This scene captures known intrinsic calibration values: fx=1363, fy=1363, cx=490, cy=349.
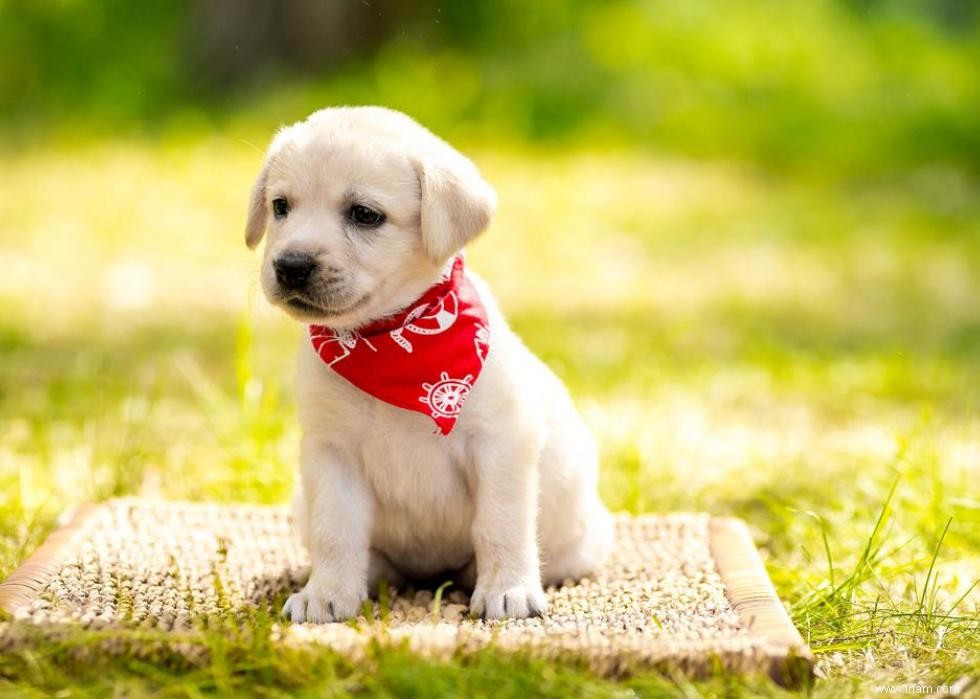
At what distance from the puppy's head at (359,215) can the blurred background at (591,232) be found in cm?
36

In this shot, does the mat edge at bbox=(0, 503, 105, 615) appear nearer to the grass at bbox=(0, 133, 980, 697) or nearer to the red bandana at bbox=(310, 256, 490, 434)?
the grass at bbox=(0, 133, 980, 697)

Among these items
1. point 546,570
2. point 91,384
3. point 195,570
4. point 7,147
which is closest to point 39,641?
point 195,570

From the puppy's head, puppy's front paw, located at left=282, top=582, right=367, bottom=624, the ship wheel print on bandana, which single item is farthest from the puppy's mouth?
puppy's front paw, located at left=282, top=582, right=367, bottom=624

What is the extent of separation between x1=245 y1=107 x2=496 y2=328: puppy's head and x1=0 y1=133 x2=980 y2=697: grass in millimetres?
399

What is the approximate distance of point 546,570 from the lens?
11.6 ft

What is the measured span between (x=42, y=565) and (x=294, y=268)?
3.41 ft

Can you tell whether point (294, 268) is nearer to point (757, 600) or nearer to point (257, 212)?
point (257, 212)

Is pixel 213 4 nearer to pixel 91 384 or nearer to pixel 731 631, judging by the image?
pixel 91 384

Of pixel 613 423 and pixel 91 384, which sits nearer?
pixel 613 423

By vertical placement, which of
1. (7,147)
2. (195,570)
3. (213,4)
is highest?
(213,4)

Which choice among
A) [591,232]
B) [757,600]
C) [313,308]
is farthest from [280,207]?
[591,232]

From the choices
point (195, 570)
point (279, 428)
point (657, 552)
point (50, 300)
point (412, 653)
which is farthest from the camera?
point (50, 300)

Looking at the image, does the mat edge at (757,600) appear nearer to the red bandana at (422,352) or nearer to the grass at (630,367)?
the grass at (630,367)

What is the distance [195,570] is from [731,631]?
138 centimetres
